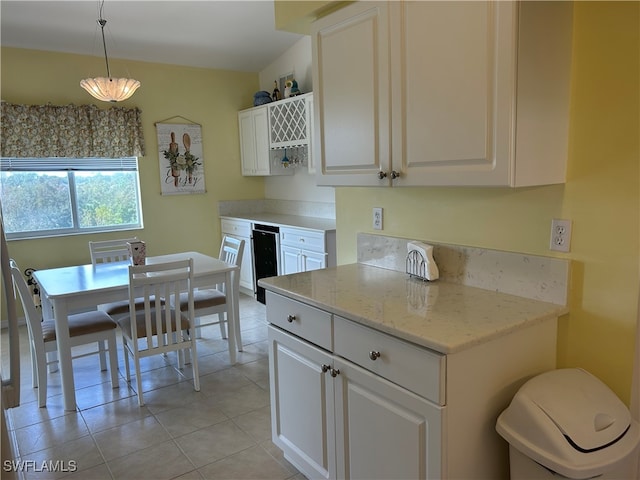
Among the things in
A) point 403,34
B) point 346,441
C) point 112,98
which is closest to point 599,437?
point 346,441

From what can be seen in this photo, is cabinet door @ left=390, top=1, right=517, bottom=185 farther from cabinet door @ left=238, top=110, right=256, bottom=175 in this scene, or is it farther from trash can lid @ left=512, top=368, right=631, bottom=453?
cabinet door @ left=238, top=110, right=256, bottom=175

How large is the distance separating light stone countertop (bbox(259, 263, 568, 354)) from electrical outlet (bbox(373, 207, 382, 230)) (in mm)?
264

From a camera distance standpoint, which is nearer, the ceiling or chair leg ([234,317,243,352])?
chair leg ([234,317,243,352])

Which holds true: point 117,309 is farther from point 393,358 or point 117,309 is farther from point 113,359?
point 393,358

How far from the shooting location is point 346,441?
1750mm

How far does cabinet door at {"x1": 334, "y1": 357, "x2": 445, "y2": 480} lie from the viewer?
4.65ft

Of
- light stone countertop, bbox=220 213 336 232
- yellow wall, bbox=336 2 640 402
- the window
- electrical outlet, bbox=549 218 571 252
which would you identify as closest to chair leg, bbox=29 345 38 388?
the window

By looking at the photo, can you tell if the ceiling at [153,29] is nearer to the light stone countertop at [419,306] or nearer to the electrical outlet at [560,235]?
the light stone countertop at [419,306]

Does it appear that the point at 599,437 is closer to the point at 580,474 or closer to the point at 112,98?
the point at 580,474

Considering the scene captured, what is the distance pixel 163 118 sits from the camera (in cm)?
504

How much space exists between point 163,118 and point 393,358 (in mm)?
4371

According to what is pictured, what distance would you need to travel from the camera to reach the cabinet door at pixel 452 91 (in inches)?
56.5

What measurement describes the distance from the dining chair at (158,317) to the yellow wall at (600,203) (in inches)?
77.7

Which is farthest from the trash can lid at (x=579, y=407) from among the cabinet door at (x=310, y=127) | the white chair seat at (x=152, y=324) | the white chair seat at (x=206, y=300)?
the cabinet door at (x=310, y=127)
